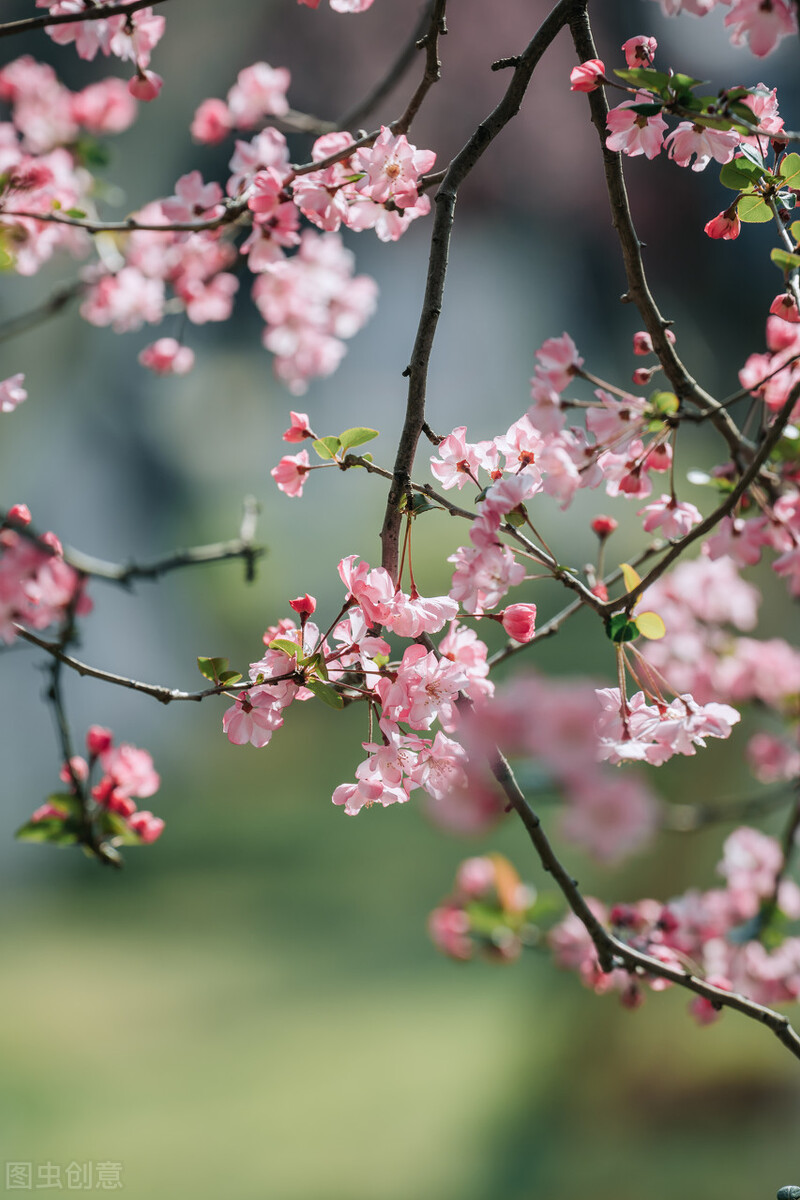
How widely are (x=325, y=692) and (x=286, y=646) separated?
3 cm

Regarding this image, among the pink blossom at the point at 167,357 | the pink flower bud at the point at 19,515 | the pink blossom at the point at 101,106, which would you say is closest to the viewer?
the pink flower bud at the point at 19,515

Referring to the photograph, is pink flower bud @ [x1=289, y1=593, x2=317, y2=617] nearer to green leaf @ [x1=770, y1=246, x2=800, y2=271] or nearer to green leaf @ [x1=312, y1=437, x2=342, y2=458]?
green leaf @ [x1=312, y1=437, x2=342, y2=458]

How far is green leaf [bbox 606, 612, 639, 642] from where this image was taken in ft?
1.63

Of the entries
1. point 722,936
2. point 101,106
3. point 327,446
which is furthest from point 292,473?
point 101,106

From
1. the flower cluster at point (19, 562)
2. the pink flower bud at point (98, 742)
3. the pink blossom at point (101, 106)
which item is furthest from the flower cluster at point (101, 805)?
the pink blossom at point (101, 106)

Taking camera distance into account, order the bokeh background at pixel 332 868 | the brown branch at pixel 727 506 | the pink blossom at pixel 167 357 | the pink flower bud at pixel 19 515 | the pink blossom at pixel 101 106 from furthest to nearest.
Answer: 1. the bokeh background at pixel 332 868
2. the pink blossom at pixel 101 106
3. the pink blossom at pixel 167 357
4. the pink flower bud at pixel 19 515
5. the brown branch at pixel 727 506

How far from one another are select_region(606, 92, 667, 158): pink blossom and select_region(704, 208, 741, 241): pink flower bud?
2.6 inches

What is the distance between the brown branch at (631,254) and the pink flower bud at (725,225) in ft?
0.23

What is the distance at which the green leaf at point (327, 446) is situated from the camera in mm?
558

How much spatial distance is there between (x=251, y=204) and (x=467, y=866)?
31.8 inches

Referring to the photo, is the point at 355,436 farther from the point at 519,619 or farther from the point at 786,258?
the point at 786,258

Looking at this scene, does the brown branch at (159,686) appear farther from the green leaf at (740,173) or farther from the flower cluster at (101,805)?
the green leaf at (740,173)

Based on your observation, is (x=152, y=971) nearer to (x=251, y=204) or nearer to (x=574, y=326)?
(x=574, y=326)

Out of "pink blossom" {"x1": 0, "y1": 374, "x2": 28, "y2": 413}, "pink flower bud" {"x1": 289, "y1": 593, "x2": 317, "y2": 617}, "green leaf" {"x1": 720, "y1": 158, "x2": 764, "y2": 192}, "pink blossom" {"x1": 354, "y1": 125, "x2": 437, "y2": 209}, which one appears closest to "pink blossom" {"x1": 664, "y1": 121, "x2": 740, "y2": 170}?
"green leaf" {"x1": 720, "y1": 158, "x2": 764, "y2": 192}
